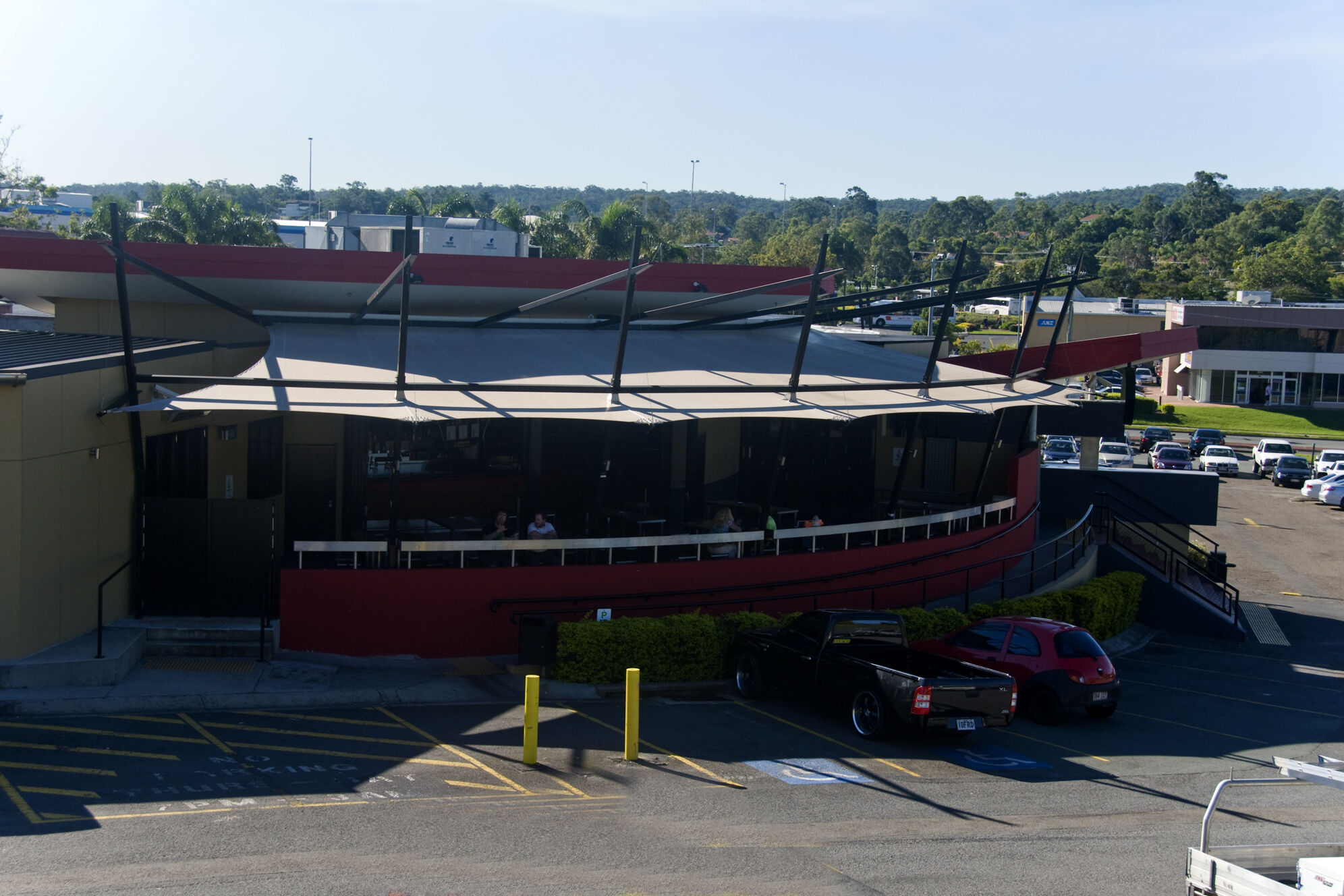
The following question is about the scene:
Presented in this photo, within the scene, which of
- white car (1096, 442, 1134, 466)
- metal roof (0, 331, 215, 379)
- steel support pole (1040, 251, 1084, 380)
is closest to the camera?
metal roof (0, 331, 215, 379)

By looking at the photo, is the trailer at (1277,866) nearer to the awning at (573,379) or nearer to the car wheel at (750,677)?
the car wheel at (750,677)

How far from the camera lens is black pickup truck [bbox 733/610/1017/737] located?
529 inches

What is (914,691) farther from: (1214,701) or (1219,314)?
(1219,314)

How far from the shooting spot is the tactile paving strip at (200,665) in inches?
594

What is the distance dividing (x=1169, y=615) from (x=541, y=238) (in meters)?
54.1

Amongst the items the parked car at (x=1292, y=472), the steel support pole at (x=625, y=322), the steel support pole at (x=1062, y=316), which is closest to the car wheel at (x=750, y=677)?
the steel support pole at (x=625, y=322)

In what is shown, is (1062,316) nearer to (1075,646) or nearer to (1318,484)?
(1075,646)

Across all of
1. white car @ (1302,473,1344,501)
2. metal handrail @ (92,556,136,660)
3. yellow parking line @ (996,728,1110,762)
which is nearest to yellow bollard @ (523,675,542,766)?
metal handrail @ (92,556,136,660)

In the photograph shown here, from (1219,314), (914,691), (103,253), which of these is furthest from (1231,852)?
(1219,314)

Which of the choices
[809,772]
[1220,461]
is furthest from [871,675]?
[1220,461]

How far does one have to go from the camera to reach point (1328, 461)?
5253cm

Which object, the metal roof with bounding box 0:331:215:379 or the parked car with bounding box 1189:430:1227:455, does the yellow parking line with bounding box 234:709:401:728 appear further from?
the parked car with bounding box 1189:430:1227:455

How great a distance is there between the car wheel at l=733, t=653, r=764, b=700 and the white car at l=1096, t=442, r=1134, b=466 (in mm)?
35442

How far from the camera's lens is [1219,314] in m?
76.1
